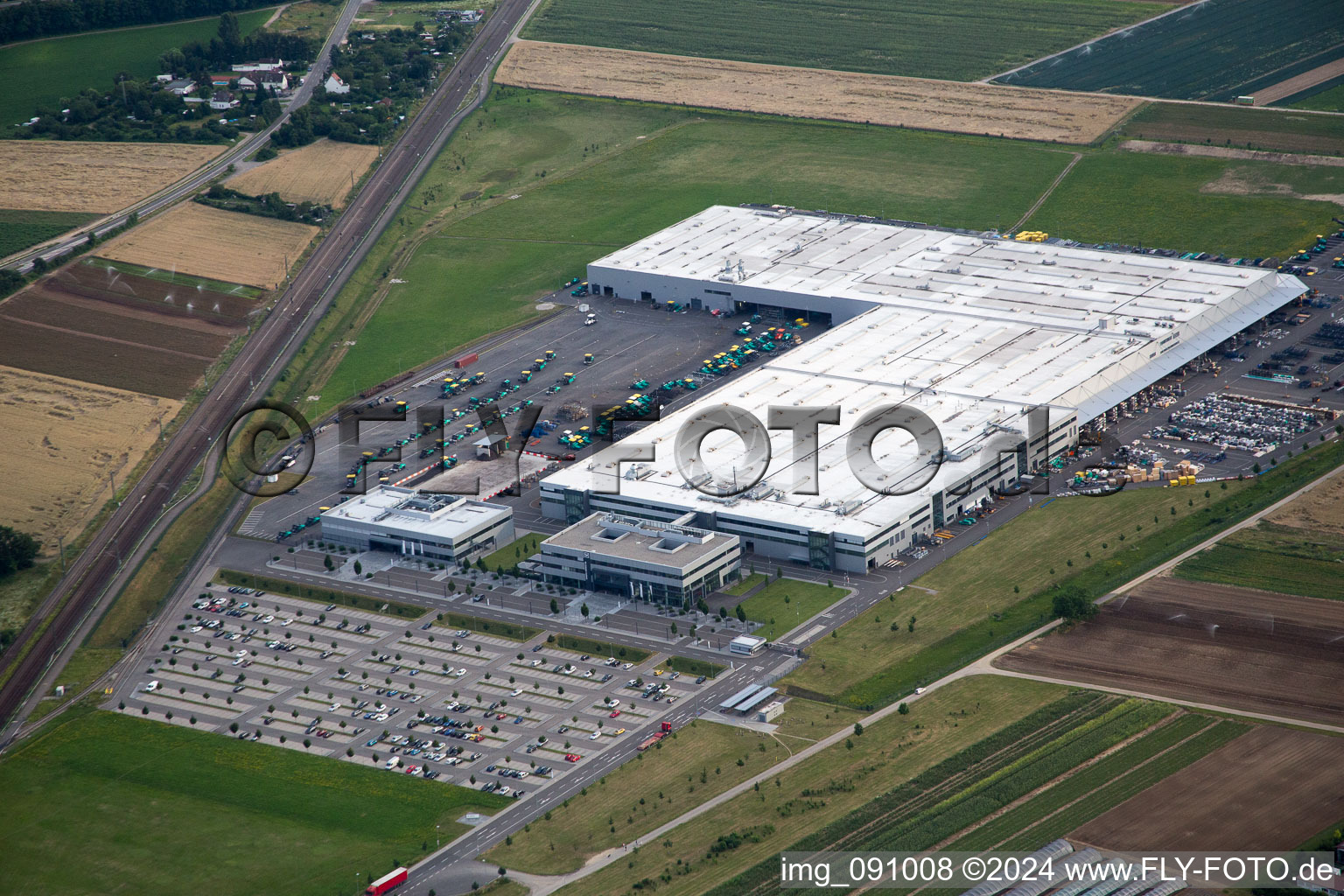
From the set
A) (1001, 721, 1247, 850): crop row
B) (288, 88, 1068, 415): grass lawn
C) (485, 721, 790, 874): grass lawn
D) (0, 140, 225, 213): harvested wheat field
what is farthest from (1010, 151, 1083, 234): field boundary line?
(485, 721, 790, 874): grass lawn

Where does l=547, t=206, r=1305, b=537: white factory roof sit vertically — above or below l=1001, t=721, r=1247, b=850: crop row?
above

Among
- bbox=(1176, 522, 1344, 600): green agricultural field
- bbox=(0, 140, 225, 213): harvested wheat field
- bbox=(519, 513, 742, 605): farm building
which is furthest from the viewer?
bbox=(0, 140, 225, 213): harvested wheat field

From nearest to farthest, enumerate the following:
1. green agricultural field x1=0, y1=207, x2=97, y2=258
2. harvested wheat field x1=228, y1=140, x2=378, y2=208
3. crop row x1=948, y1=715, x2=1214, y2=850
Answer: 1. crop row x1=948, y1=715, x2=1214, y2=850
2. green agricultural field x1=0, y1=207, x2=97, y2=258
3. harvested wheat field x1=228, y1=140, x2=378, y2=208

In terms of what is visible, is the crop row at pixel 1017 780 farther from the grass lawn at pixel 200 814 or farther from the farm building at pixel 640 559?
the farm building at pixel 640 559

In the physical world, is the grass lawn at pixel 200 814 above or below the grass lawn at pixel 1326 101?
below

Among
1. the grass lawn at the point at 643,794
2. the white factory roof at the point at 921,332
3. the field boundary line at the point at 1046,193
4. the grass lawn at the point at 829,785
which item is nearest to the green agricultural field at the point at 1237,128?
the field boundary line at the point at 1046,193

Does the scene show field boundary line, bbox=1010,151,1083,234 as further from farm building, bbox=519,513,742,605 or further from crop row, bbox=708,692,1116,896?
crop row, bbox=708,692,1116,896
